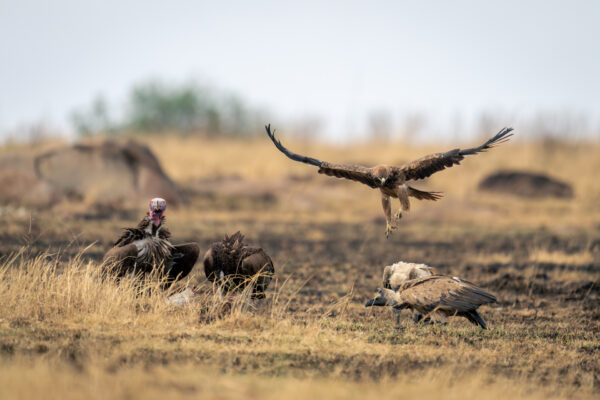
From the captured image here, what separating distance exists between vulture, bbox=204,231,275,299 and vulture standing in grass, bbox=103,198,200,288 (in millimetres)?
431

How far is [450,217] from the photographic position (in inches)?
824

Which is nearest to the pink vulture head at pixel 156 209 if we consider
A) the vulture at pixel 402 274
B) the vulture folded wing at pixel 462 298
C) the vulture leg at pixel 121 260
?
the vulture leg at pixel 121 260

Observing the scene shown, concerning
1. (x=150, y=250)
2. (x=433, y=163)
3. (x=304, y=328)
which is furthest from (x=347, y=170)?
(x=150, y=250)

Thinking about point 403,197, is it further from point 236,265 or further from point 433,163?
point 236,265

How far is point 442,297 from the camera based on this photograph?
6773 mm

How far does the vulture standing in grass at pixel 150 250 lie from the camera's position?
7.30 m

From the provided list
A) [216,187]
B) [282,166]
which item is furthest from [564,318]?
[282,166]

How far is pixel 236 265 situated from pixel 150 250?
38.0 inches

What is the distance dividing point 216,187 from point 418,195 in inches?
606

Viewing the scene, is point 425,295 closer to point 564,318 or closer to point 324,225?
point 564,318

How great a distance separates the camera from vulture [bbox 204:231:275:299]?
7.23 m

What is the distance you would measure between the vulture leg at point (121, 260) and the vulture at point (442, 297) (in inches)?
111

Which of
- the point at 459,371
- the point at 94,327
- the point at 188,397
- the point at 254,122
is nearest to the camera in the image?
the point at 188,397

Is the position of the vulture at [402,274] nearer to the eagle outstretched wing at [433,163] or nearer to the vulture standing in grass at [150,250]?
the eagle outstretched wing at [433,163]
